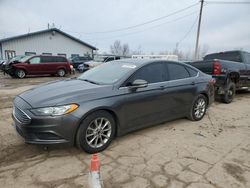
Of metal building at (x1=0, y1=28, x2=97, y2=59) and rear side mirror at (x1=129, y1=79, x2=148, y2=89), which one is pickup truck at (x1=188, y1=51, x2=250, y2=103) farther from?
metal building at (x1=0, y1=28, x2=97, y2=59)

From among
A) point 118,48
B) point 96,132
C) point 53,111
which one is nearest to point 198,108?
point 96,132

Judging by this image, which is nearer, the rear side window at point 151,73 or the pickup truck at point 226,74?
the rear side window at point 151,73

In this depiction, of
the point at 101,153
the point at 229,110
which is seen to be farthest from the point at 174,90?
the point at 229,110

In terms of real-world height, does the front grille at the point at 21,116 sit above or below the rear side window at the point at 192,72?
below

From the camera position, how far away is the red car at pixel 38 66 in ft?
54.6

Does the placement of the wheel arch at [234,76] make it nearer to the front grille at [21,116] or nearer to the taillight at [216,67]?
the taillight at [216,67]

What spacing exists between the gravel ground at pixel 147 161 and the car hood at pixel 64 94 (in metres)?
0.72

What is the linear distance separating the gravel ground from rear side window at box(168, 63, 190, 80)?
1195 millimetres

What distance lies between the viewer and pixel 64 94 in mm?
3582

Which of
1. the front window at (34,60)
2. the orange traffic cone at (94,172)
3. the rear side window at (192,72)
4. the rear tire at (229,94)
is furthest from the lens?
the front window at (34,60)

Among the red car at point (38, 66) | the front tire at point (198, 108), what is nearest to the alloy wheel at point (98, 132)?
the front tire at point (198, 108)

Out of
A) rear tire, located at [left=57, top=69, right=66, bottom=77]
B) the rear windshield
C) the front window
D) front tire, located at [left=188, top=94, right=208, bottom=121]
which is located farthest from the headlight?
rear tire, located at [left=57, top=69, right=66, bottom=77]

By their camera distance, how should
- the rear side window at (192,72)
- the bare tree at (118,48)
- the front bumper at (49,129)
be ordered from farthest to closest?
the bare tree at (118,48), the rear side window at (192,72), the front bumper at (49,129)

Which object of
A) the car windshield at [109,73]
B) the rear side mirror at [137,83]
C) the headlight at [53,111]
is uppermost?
the car windshield at [109,73]
